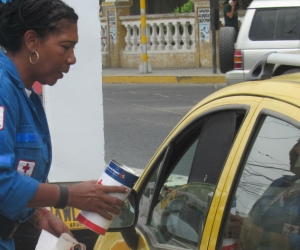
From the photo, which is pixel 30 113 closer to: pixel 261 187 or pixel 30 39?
pixel 30 39

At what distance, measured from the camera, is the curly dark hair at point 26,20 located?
2.38m

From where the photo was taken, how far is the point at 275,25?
11.7 meters

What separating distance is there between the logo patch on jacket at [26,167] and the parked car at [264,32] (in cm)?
939

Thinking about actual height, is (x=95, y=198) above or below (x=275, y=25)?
above

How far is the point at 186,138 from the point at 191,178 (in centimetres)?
19

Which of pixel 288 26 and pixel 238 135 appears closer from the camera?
pixel 238 135

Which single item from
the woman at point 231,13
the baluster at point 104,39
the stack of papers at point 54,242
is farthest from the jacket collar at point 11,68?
the baluster at point 104,39

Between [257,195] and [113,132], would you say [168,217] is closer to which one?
[257,195]

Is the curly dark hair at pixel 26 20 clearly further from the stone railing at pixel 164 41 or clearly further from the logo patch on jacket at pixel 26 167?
the stone railing at pixel 164 41

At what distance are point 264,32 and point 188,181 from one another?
31.0ft

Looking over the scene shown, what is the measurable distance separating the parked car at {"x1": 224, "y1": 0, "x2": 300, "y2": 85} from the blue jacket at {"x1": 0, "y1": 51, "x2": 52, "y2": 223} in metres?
9.30

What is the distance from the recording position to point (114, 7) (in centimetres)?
2103

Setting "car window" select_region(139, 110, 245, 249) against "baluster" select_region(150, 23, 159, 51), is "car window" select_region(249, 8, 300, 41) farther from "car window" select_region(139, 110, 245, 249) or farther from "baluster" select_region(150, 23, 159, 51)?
"car window" select_region(139, 110, 245, 249)

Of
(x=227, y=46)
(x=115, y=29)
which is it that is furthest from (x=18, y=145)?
(x=115, y=29)
